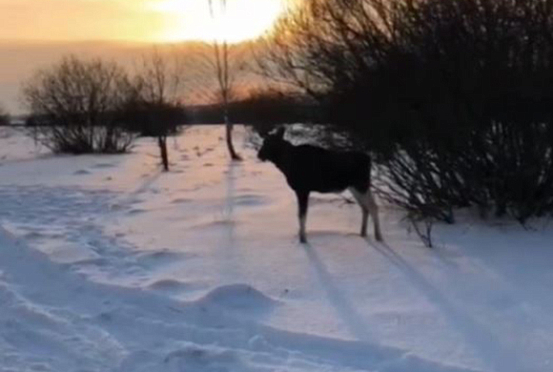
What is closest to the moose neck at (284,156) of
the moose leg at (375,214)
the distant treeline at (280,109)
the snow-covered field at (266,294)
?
the snow-covered field at (266,294)

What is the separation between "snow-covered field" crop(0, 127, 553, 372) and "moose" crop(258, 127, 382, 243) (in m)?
0.44

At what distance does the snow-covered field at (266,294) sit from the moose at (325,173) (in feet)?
1.43

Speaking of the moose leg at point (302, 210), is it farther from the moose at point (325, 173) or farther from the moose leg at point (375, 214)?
the moose leg at point (375, 214)

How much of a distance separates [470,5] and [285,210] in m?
4.42

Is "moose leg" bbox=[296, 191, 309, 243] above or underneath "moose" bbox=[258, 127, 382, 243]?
underneath

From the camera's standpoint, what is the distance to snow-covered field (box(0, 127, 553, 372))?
18.8 ft

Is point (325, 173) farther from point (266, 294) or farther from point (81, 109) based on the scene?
point (81, 109)

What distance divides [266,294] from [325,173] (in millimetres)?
3012

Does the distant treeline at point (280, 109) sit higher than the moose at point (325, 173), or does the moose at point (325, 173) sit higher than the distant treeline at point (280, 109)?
the distant treeline at point (280, 109)

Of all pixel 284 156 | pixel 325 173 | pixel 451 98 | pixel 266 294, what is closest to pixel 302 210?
pixel 325 173

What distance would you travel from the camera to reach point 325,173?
10227 mm

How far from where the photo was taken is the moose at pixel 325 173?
10.2 meters

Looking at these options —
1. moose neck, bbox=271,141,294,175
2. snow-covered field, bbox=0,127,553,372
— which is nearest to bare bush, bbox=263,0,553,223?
snow-covered field, bbox=0,127,553,372

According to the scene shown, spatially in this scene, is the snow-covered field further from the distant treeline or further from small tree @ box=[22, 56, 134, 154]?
small tree @ box=[22, 56, 134, 154]
